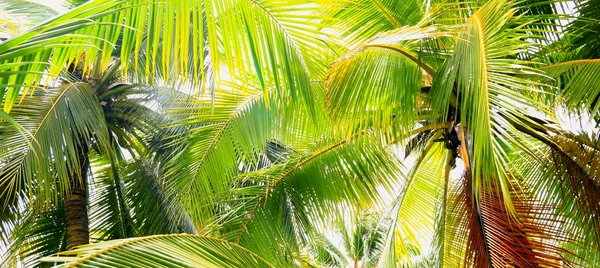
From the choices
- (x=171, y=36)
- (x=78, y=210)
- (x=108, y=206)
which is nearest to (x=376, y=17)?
(x=171, y=36)

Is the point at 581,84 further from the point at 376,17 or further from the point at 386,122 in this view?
the point at 376,17

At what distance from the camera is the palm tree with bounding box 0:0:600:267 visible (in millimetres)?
2857

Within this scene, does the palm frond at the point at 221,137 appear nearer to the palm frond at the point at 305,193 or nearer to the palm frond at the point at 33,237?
the palm frond at the point at 305,193

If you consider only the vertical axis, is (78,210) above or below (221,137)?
below

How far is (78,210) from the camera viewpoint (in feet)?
23.0

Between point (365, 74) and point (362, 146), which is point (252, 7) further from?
point (362, 146)

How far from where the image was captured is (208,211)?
6.29m

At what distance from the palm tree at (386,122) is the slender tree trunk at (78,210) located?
493mm

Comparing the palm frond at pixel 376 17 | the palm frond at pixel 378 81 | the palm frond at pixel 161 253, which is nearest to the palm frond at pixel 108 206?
the palm frond at pixel 376 17

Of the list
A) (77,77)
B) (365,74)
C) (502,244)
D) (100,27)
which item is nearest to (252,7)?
(100,27)

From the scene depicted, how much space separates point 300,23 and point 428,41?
1.69 meters

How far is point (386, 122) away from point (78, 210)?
155 inches

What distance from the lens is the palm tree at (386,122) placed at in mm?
2857

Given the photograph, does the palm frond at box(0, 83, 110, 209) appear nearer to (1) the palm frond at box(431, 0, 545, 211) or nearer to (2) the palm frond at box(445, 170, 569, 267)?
(2) the palm frond at box(445, 170, 569, 267)
